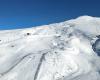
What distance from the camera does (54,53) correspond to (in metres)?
31.1

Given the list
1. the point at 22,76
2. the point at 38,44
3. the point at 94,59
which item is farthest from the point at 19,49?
the point at 94,59

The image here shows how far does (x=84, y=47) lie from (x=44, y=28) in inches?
460

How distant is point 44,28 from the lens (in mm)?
43562


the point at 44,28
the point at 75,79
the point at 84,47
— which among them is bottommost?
the point at 75,79

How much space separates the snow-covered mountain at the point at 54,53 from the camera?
27.7 metres

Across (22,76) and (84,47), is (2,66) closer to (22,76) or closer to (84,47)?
(22,76)

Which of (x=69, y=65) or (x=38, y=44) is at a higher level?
(x=38, y=44)

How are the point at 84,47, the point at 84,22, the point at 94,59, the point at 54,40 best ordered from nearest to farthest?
the point at 94,59, the point at 84,47, the point at 54,40, the point at 84,22

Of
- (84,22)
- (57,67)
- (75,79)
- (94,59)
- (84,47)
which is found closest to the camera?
(75,79)

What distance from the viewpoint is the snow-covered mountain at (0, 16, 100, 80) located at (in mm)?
27703

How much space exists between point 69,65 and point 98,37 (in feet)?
26.5

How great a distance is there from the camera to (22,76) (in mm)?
27453

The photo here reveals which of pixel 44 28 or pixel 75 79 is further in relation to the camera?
pixel 44 28

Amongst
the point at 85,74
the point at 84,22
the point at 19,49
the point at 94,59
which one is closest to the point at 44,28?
the point at 84,22
